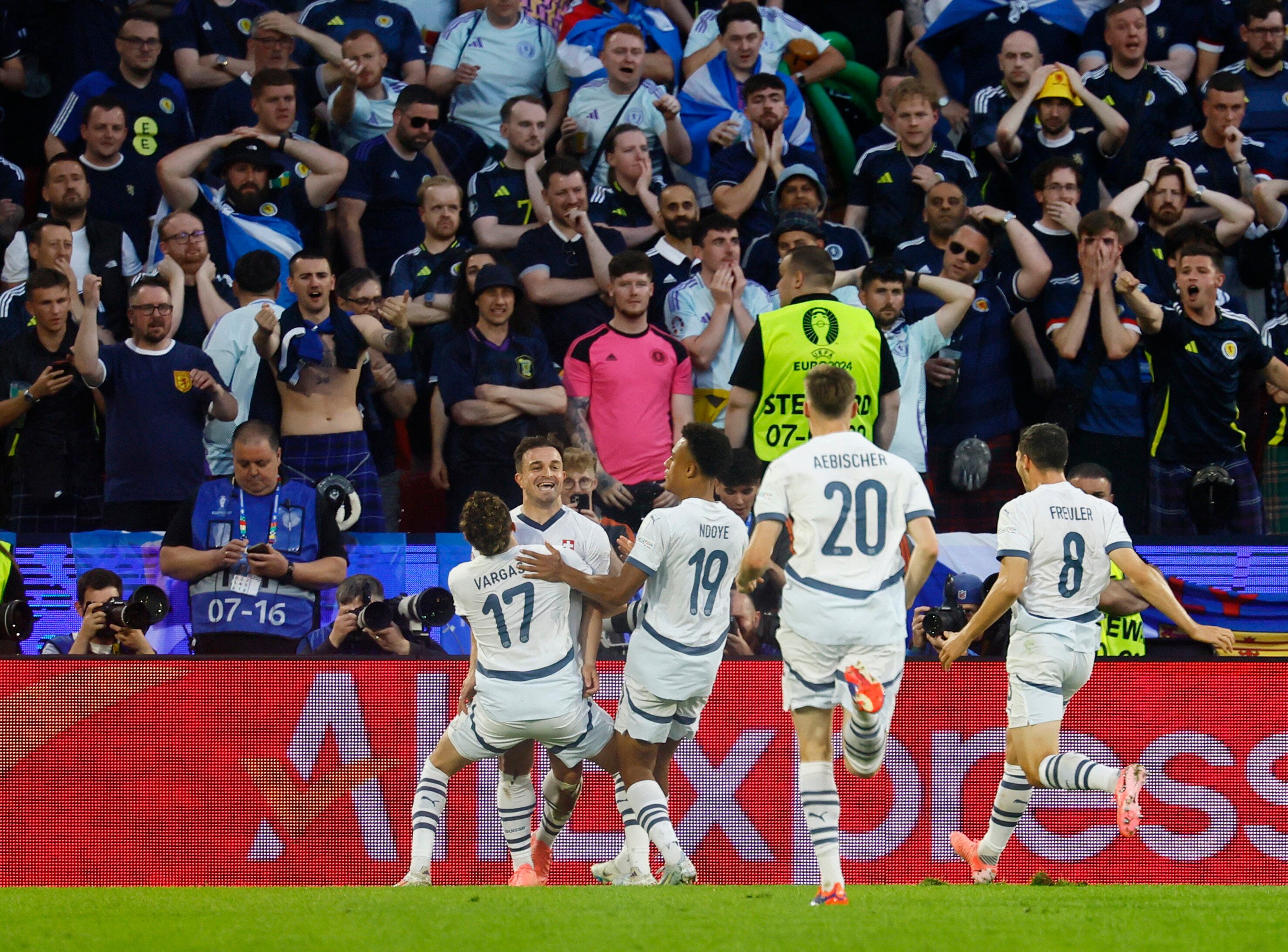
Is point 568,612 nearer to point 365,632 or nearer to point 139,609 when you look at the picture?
point 365,632

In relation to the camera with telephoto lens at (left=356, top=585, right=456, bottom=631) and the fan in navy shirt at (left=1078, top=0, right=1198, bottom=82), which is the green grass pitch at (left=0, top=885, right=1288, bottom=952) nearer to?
the camera with telephoto lens at (left=356, top=585, right=456, bottom=631)

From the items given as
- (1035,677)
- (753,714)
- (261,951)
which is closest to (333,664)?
(753,714)

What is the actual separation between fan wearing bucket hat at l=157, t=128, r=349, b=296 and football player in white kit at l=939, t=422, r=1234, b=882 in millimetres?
5382

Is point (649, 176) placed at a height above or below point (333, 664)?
above

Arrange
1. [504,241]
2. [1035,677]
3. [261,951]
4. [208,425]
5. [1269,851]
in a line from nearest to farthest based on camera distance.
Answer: [261,951], [1035,677], [1269,851], [208,425], [504,241]

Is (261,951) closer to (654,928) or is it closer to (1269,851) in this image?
(654,928)

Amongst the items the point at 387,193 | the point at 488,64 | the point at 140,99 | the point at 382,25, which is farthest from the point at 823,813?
the point at 382,25

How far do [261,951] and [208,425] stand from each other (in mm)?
5100

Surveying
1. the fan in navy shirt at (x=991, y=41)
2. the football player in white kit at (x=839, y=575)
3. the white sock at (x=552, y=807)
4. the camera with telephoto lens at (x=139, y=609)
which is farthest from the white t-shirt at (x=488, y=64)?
the football player in white kit at (x=839, y=575)

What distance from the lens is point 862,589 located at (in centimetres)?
619

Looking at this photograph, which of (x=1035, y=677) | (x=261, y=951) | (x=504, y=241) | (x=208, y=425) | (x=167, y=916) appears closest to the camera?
(x=261, y=951)

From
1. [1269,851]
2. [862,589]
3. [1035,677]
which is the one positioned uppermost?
[862,589]

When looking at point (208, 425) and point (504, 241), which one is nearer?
point (208, 425)

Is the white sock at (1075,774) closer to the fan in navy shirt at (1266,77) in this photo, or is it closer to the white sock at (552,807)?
the white sock at (552,807)
